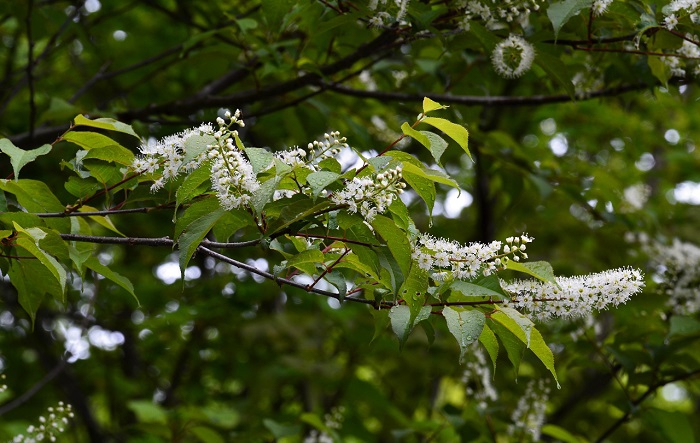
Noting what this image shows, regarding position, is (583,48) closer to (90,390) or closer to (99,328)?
(99,328)

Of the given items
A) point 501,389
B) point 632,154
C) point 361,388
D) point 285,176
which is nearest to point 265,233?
point 285,176

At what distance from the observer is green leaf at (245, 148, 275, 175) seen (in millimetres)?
1699

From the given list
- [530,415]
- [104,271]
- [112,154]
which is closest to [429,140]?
[112,154]

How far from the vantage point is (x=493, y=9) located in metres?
2.72

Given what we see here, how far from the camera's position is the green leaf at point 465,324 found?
177 cm

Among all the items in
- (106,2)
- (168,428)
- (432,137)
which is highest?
(432,137)

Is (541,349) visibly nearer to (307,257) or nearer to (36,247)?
(307,257)

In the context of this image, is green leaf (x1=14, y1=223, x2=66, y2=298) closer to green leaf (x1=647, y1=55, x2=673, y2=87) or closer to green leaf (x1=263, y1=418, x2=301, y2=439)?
green leaf (x1=263, y1=418, x2=301, y2=439)

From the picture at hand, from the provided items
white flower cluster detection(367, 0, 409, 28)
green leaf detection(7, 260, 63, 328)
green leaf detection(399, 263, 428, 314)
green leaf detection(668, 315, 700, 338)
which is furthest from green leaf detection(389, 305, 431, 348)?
green leaf detection(668, 315, 700, 338)

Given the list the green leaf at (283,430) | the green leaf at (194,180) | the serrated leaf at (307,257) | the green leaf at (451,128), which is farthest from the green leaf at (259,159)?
the green leaf at (283,430)

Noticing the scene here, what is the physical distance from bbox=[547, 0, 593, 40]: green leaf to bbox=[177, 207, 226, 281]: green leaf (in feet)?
4.06

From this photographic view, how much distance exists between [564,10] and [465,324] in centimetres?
114

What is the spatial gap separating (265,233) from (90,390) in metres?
5.88

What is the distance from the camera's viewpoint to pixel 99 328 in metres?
6.01
